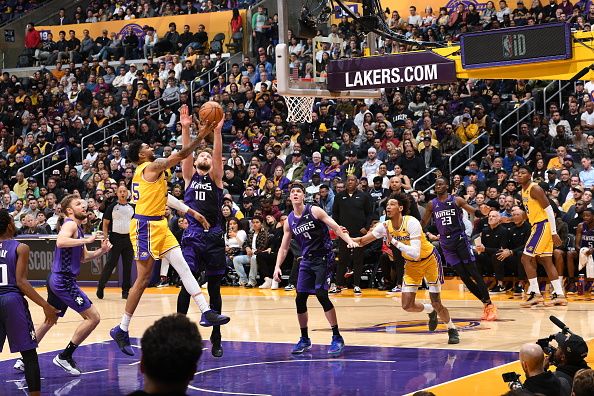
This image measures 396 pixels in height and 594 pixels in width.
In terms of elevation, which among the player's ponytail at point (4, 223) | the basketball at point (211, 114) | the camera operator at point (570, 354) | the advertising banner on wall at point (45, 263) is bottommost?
the advertising banner on wall at point (45, 263)

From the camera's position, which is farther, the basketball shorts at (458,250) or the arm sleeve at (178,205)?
the basketball shorts at (458,250)

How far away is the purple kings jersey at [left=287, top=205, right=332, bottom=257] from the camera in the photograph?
36.2ft

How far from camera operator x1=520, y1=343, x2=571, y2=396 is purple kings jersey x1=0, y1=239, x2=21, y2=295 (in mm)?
4090

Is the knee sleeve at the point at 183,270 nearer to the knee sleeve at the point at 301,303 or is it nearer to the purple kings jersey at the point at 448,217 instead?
the knee sleeve at the point at 301,303

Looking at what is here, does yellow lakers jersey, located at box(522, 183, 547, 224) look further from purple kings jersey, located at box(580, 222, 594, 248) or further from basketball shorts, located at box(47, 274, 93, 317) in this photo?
basketball shorts, located at box(47, 274, 93, 317)

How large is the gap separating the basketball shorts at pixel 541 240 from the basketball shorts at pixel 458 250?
1426 millimetres

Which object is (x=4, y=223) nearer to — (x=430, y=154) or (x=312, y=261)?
(x=312, y=261)

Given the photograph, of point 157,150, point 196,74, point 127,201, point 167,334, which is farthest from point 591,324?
point 196,74

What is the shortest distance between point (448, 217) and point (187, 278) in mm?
4730

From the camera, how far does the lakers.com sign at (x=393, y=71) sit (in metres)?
12.8

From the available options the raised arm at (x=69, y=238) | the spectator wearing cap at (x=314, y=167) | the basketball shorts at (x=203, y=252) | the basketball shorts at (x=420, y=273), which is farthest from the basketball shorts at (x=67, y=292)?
the spectator wearing cap at (x=314, y=167)

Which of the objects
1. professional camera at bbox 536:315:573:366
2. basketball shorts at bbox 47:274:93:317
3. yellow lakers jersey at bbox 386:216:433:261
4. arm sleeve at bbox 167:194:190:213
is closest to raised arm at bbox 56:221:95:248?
basketball shorts at bbox 47:274:93:317

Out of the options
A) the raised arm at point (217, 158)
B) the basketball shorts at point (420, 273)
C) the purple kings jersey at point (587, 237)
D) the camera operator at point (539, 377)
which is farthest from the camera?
the purple kings jersey at point (587, 237)

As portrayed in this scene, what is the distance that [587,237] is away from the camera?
51.2 feet
